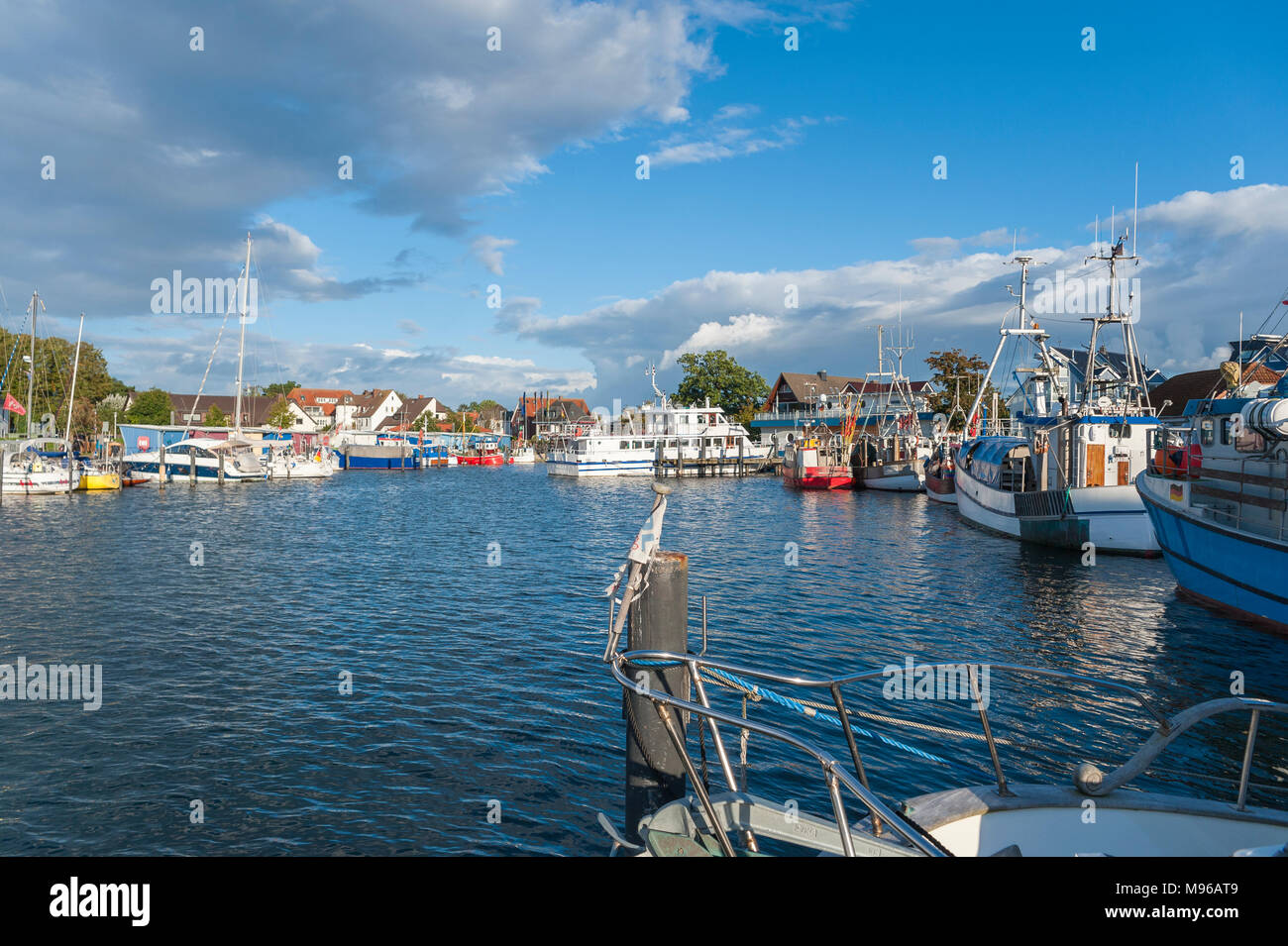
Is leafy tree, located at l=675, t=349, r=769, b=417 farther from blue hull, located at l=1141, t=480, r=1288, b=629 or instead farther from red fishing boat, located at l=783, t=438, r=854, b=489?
blue hull, located at l=1141, t=480, r=1288, b=629

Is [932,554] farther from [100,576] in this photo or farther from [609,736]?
[100,576]

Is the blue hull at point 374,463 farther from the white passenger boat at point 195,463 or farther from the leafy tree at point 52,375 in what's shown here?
the white passenger boat at point 195,463

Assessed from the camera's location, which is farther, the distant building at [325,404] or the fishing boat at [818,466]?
the distant building at [325,404]

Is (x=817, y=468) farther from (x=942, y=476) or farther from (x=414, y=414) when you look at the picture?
(x=414, y=414)

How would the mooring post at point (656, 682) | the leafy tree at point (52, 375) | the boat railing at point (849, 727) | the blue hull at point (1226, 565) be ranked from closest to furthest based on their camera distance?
the boat railing at point (849, 727)
the mooring post at point (656, 682)
the blue hull at point (1226, 565)
the leafy tree at point (52, 375)

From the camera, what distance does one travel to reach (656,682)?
5824mm

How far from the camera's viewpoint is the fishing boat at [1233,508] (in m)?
15.0

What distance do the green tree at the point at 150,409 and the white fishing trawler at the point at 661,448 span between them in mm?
55492

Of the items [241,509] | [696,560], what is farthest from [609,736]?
[241,509]

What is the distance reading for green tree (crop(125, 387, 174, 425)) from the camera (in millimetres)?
97312

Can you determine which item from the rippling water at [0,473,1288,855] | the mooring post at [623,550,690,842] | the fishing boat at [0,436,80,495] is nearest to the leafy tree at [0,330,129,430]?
the fishing boat at [0,436,80,495]

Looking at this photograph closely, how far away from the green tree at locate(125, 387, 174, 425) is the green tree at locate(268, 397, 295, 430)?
13748 millimetres

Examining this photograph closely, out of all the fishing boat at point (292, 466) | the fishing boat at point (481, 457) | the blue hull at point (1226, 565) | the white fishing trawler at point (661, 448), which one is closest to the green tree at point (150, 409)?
the fishing boat at point (292, 466)

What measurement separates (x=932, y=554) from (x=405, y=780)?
73.0 ft
